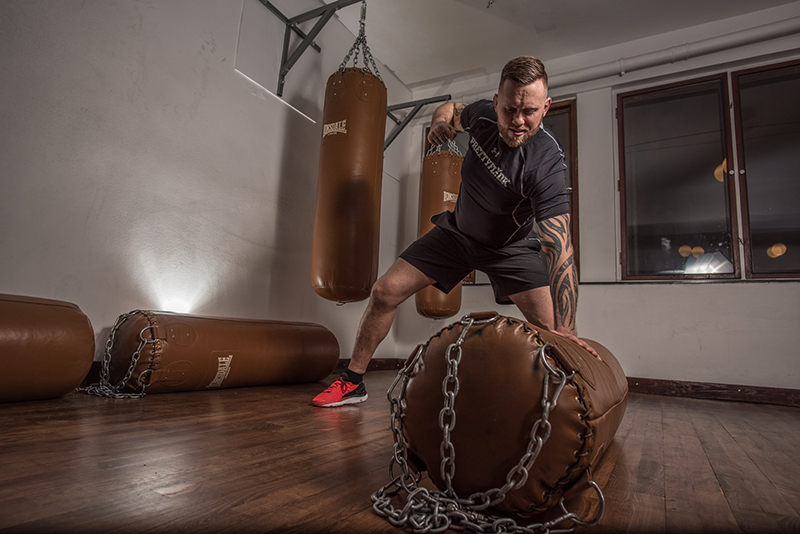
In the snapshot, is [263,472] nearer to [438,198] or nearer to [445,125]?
[445,125]

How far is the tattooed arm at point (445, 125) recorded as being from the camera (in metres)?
2.27

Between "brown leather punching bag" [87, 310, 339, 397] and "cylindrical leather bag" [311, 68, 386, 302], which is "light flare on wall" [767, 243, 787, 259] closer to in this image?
"cylindrical leather bag" [311, 68, 386, 302]

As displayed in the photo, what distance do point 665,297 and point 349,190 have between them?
3039 mm

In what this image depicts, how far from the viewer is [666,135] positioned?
14.2 feet

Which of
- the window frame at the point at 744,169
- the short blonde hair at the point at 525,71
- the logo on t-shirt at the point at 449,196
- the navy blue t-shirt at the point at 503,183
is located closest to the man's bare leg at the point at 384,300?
the navy blue t-shirt at the point at 503,183

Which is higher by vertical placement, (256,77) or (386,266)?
(256,77)

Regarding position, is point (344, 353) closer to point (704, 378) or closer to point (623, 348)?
point (623, 348)

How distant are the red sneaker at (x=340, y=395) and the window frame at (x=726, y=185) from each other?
3.08 m

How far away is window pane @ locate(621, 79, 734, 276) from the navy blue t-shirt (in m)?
2.68

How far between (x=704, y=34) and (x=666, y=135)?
99 centimetres

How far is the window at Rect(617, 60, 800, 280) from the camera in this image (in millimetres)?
3828

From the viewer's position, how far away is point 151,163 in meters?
2.60

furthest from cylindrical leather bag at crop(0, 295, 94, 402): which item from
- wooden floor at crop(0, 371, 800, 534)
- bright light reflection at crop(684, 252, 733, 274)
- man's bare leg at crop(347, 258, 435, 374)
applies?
bright light reflection at crop(684, 252, 733, 274)

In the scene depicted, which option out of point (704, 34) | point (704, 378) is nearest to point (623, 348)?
point (704, 378)
